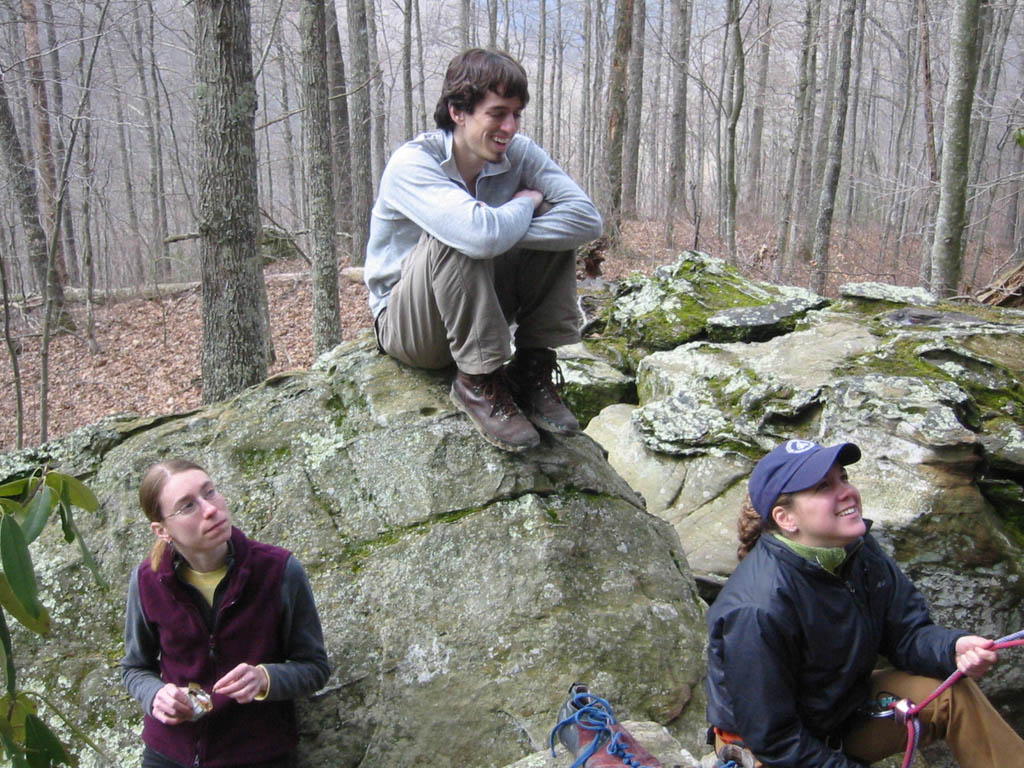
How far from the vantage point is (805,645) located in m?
2.10

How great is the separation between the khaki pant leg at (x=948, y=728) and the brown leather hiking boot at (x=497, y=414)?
4.80ft

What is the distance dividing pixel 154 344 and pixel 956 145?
36.5 feet

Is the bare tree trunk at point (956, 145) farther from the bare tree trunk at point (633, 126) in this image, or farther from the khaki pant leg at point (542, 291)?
the bare tree trunk at point (633, 126)

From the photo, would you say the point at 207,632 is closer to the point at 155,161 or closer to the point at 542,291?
the point at 542,291

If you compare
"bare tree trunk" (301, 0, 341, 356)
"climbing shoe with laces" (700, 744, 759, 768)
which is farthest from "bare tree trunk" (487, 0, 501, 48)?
"climbing shoe with laces" (700, 744, 759, 768)

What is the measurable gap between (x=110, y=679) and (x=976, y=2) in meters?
8.05

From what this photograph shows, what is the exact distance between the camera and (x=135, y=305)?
1411 cm

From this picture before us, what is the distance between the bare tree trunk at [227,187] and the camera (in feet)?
16.9

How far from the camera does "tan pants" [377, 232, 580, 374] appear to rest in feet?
9.32

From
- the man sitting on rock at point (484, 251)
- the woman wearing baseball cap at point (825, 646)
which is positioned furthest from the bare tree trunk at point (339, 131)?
the woman wearing baseball cap at point (825, 646)

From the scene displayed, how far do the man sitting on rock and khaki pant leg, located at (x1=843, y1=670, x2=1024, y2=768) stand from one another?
1.45m

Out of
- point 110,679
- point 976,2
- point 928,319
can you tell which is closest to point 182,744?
point 110,679

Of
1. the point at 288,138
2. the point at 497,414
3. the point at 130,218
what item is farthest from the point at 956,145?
the point at 130,218

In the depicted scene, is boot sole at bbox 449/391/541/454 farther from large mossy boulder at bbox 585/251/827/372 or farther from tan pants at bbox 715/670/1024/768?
large mossy boulder at bbox 585/251/827/372
